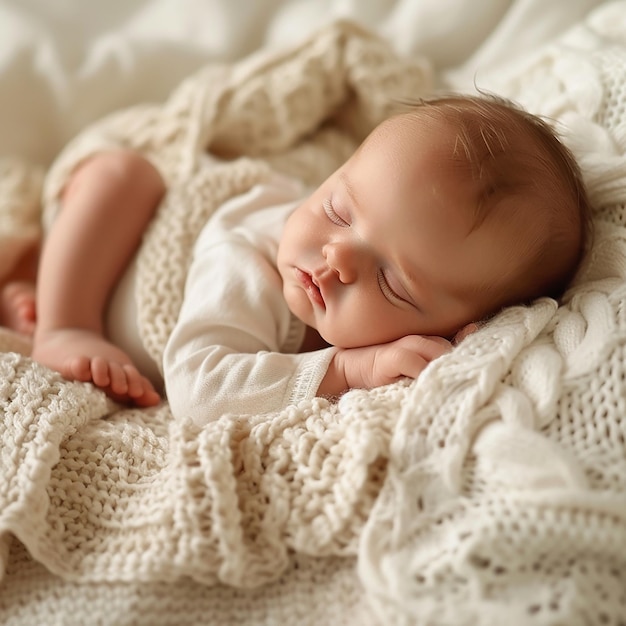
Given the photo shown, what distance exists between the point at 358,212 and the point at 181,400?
1.18ft

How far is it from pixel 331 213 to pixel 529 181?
276 millimetres

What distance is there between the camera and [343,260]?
996 millimetres

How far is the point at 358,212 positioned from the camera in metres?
1.03

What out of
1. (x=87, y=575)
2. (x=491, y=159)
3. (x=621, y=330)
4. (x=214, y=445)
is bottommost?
(x=87, y=575)

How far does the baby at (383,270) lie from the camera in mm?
990

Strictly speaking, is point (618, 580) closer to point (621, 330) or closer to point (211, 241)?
point (621, 330)

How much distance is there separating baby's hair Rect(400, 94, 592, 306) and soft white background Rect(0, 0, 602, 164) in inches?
22.4

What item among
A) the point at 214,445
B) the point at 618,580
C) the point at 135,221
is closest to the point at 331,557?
the point at 214,445

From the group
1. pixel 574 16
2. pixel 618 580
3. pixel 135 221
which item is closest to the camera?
pixel 618 580

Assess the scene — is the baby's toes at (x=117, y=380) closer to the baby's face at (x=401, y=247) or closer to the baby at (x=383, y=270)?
the baby at (x=383, y=270)

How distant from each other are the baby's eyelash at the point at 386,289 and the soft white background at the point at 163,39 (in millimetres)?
748

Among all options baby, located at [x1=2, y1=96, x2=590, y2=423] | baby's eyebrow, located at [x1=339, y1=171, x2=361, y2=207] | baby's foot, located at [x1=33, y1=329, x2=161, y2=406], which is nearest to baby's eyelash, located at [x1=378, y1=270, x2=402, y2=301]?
baby, located at [x1=2, y1=96, x2=590, y2=423]

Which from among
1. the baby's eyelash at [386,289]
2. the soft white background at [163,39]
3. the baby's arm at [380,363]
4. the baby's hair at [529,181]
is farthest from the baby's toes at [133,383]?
the soft white background at [163,39]

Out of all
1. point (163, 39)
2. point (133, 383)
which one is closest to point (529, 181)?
point (133, 383)
